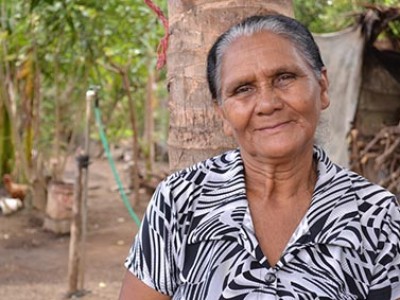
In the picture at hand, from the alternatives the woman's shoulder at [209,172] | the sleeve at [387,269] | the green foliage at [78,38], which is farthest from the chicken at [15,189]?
the sleeve at [387,269]

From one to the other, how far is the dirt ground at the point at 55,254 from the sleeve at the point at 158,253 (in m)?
4.37

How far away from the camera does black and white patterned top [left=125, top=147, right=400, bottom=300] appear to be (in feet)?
4.89

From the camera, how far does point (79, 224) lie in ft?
19.0

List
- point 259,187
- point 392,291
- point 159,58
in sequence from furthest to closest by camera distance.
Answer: point 159,58, point 259,187, point 392,291

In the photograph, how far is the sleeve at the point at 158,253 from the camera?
1551 mm

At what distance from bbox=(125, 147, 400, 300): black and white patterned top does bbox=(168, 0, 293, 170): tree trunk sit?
37 centimetres

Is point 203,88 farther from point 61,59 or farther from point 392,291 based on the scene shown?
point 61,59

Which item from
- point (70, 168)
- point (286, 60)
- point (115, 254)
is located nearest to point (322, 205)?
point (286, 60)

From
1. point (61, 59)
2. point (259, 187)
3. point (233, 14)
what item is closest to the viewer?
point (259, 187)

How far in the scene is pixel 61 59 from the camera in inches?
331

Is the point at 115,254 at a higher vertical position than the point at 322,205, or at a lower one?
lower

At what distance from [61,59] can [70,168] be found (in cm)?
733

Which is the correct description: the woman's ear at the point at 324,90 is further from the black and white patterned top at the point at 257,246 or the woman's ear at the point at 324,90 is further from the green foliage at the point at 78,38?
the green foliage at the point at 78,38

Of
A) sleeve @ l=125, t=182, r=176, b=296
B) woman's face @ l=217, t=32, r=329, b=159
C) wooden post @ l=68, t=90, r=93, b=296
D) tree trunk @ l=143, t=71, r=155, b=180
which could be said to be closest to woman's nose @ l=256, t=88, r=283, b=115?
woman's face @ l=217, t=32, r=329, b=159
